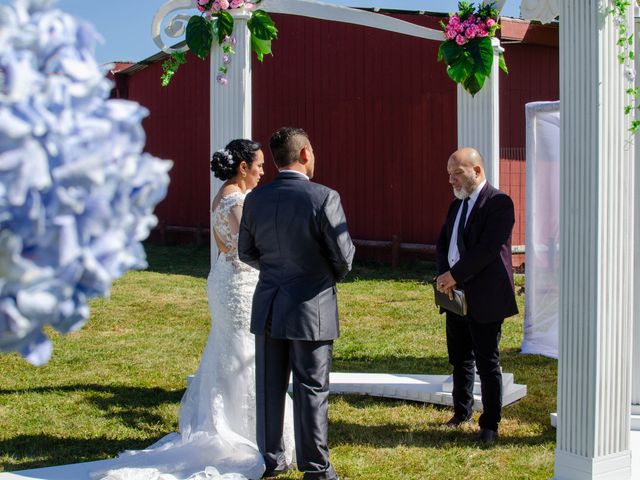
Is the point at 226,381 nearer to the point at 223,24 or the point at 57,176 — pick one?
the point at 223,24

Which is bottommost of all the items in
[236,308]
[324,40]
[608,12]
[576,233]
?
[236,308]

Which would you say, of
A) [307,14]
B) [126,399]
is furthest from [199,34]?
[126,399]

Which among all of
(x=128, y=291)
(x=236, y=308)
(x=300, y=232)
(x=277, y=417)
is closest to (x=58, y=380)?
(x=236, y=308)

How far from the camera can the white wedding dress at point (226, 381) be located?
15.9 feet

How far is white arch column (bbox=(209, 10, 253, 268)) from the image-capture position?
19.5 ft

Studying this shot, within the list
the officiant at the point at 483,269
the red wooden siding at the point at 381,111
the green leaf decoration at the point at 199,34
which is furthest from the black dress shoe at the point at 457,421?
the red wooden siding at the point at 381,111

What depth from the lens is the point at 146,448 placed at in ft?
16.6

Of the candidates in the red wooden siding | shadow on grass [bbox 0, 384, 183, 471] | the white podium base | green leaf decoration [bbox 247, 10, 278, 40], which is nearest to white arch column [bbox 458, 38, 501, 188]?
green leaf decoration [bbox 247, 10, 278, 40]

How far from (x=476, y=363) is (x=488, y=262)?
23.2 inches

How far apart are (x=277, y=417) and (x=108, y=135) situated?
352 cm

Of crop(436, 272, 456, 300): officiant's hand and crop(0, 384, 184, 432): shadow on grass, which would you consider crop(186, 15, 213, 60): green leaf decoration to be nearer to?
crop(436, 272, 456, 300): officiant's hand

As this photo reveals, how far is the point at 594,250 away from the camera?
3.93 metres

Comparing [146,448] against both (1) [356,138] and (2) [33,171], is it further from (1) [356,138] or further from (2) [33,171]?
(1) [356,138]

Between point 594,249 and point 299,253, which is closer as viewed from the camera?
point 594,249
